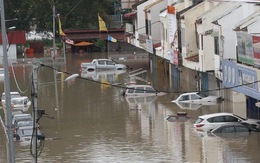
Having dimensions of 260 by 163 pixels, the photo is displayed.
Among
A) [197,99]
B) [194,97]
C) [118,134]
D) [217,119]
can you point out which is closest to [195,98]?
[194,97]

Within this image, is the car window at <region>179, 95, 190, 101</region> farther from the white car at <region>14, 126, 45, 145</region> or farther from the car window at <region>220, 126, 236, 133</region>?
the white car at <region>14, 126, 45, 145</region>

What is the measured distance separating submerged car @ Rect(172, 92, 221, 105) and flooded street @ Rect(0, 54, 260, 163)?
36.4 inches

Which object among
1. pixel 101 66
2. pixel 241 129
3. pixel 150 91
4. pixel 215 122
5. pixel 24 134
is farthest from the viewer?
pixel 101 66

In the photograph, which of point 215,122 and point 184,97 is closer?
point 215,122

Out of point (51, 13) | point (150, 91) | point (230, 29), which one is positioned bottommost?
point (150, 91)

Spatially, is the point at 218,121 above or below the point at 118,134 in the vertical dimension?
above

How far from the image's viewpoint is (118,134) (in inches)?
1433

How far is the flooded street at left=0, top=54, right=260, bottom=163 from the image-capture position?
31.0 metres

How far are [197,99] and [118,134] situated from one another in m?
10.1

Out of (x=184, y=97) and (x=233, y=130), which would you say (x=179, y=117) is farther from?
(x=184, y=97)

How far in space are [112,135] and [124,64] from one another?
36743mm

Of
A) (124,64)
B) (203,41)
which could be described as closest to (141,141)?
(203,41)

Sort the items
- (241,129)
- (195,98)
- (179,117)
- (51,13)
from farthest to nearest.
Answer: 1. (51,13)
2. (195,98)
3. (179,117)
4. (241,129)

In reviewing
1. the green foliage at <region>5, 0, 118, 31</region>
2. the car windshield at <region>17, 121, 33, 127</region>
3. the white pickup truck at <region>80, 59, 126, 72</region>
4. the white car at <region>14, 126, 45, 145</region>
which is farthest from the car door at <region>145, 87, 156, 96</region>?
the green foliage at <region>5, 0, 118, 31</region>
